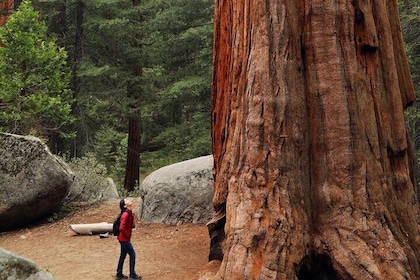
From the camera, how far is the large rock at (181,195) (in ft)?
36.6

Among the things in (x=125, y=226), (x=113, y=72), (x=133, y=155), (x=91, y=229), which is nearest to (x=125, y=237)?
(x=125, y=226)

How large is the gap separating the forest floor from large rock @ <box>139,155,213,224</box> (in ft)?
0.95

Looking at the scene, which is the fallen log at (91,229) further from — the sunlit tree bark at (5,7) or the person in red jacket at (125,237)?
the sunlit tree bark at (5,7)

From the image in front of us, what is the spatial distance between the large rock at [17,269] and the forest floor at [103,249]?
288 centimetres

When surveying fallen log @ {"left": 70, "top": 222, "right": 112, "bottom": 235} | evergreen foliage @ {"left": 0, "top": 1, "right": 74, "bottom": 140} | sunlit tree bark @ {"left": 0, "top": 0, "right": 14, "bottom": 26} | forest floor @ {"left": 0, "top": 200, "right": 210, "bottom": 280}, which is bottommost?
forest floor @ {"left": 0, "top": 200, "right": 210, "bottom": 280}

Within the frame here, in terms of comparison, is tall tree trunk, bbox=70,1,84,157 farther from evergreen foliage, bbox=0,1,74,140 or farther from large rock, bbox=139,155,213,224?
large rock, bbox=139,155,213,224

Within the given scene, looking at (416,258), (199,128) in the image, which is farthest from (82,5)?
(416,258)

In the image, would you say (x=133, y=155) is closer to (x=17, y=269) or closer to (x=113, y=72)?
(x=113, y=72)

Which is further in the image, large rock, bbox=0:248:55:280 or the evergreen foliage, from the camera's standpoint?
the evergreen foliage

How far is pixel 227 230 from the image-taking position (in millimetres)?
5430

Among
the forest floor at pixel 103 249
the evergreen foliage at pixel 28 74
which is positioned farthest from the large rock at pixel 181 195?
the evergreen foliage at pixel 28 74

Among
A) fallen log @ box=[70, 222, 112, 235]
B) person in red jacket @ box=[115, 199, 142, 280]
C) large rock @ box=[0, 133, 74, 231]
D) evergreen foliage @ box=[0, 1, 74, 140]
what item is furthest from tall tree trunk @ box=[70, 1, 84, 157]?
person in red jacket @ box=[115, 199, 142, 280]

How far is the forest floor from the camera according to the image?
25.4 feet

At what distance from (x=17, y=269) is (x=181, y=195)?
23.6 feet
